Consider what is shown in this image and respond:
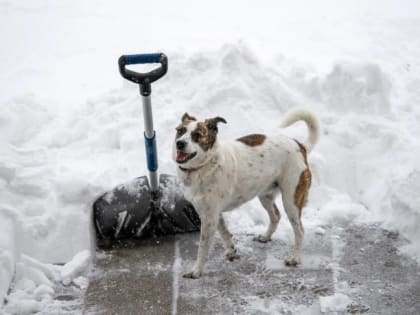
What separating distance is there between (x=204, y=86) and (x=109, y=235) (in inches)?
86.1

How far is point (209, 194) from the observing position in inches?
151

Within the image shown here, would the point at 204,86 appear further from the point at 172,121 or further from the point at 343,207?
the point at 343,207

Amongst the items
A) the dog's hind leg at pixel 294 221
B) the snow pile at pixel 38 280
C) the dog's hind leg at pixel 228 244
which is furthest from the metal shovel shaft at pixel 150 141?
the dog's hind leg at pixel 294 221

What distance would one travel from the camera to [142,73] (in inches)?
155

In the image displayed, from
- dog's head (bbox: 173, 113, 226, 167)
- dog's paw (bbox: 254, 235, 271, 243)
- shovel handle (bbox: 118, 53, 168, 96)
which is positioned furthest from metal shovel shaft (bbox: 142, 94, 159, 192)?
dog's paw (bbox: 254, 235, 271, 243)

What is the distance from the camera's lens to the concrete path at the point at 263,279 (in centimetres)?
365

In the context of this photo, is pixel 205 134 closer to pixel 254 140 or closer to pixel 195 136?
pixel 195 136

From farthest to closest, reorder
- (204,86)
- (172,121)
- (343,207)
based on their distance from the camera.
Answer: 1. (204,86)
2. (172,121)
3. (343,207)

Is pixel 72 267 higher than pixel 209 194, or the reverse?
pixel 209 194

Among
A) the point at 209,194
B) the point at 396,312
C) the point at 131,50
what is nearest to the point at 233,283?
the point at 209,194

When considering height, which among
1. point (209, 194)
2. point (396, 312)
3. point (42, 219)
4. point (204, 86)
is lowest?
point (396, 312)

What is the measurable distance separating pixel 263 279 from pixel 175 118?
84.7 inches

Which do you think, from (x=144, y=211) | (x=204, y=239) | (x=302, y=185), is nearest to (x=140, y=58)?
(x=144, y=211)

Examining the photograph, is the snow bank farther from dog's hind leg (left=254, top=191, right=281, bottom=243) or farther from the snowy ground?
dog's hind leg (left=254, top=191, right=281, bottom=243)
